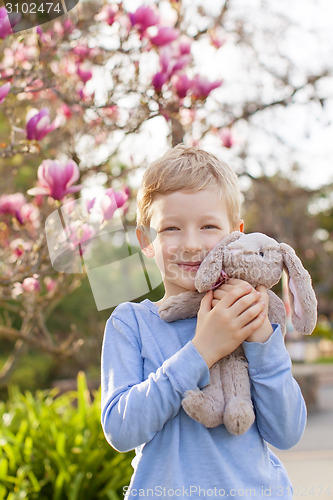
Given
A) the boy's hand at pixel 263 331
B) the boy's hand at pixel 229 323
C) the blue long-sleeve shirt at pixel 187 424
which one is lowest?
the blue long-sleeve shirt at pixel 187 424

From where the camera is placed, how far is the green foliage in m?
3.23

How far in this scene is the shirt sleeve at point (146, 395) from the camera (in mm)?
1308

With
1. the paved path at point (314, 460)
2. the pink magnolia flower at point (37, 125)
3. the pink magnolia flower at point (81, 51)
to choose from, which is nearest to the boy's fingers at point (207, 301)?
the pink magnolia flower at point (37, 125)

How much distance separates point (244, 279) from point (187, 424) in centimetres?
36

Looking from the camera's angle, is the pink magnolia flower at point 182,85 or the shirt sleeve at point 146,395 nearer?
the shirt sleeve at point 146,395

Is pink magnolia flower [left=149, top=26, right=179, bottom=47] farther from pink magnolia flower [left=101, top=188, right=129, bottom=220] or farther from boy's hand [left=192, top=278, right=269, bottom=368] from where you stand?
boy's hand [left=192, top=278, right=269, bottom=368]

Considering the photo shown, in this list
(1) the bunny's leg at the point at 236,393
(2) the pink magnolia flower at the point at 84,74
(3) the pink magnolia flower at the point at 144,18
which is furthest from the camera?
(2) the pink magnolia flower at the point at 84,74

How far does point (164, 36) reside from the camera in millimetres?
2801

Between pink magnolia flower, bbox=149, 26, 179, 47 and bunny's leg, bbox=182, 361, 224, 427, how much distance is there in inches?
76.3

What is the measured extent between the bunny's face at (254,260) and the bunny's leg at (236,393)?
0.18m

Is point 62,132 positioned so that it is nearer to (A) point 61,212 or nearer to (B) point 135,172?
(B) point 135,172

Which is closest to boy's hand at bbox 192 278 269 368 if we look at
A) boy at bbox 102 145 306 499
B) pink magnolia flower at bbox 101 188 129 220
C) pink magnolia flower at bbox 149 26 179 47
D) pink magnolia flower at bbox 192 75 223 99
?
boy at bbox 102 145 306 499

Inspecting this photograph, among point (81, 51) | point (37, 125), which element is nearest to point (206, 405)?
point (37, 125)

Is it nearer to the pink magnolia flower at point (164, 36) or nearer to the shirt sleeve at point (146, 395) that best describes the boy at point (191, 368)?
the shirt sleeve at point (146, 395)
